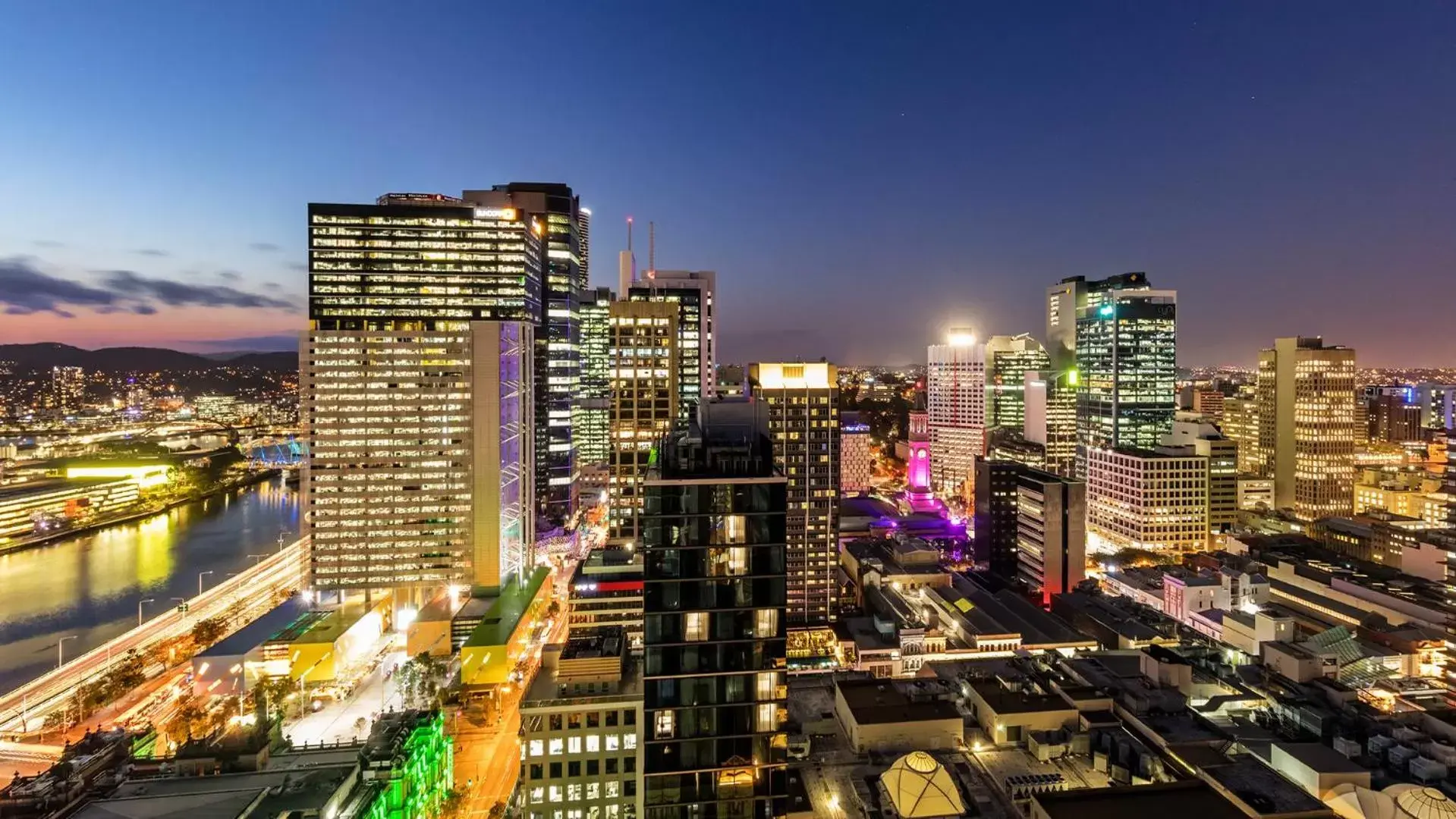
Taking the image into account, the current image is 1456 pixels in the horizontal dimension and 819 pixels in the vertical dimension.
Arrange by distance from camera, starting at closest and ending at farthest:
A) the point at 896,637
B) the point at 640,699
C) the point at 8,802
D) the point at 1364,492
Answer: the point at 8,802 < the point at 640,699 < the point at 896,637 < the point at 1364,492

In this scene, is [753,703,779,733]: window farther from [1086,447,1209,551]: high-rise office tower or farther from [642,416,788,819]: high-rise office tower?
[1086,447,1209,551]: high-rise office tower

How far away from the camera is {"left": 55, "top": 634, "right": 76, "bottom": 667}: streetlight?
49969 millimetres

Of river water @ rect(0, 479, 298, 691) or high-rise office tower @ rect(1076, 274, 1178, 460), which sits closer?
river water @ rect(0, 479, 298, 691)

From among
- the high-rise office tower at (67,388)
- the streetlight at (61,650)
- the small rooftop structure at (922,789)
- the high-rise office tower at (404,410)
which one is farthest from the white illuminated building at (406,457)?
the high-rise office tower at (67,388)

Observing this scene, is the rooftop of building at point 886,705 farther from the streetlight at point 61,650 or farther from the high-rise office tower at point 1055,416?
the high-rise office tower at point 1055,416

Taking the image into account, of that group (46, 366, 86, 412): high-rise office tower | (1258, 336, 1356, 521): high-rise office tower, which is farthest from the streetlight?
(46, 366, 86, 412): high-rise office tower

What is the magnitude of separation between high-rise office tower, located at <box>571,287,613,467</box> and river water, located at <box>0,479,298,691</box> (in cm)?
4449

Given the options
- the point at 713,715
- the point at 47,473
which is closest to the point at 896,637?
the point at 713,715

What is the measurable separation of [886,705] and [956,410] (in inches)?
4164

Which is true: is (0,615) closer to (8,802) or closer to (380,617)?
(380,617)

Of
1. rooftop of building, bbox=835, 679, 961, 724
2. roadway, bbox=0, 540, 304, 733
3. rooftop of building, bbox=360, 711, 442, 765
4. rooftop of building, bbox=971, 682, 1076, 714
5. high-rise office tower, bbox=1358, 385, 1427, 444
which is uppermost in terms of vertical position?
high-rise office tower, bbox=1358, 385, 1427, 444

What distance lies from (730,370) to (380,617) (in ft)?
122

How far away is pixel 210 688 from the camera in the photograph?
43.9 m

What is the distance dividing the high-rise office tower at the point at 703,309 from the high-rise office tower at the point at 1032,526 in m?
40.8
